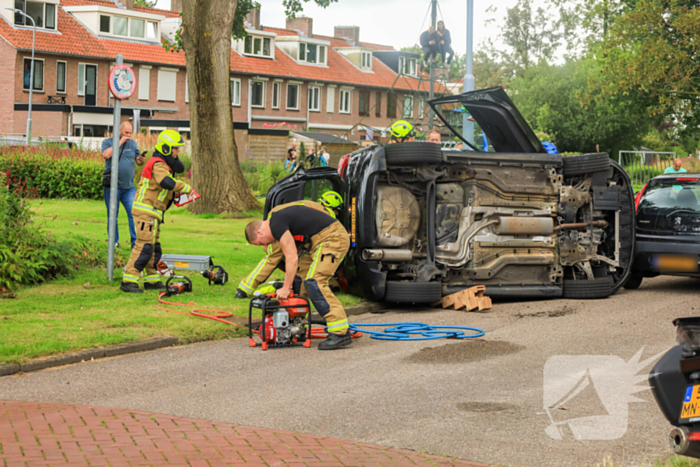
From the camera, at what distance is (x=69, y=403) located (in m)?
6.03

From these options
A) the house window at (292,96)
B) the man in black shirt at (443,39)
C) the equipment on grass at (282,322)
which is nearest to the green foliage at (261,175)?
the man in black shirt at (443,39)

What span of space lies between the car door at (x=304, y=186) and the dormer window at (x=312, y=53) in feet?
177

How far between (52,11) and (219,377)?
4695 cm

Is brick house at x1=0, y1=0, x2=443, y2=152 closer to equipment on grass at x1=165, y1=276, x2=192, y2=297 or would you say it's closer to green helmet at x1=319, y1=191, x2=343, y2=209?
equipment on grass at x1=165, y1=276, x2=192, y2=297

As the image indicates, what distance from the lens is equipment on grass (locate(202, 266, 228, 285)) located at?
11.0 meters

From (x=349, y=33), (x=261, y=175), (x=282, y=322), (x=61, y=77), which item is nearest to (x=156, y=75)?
(x=61, y=77)

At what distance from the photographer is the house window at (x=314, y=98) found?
62.5m

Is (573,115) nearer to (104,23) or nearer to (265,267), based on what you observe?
(104,23)

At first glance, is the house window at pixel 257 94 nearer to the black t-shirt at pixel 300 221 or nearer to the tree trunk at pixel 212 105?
the tree trunk at pixel 212 105

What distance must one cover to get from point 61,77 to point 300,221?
43.7 meters

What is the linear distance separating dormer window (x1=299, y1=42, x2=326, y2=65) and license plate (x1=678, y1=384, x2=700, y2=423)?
60463 millimetres

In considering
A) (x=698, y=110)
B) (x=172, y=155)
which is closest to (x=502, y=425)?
(x=172, y=155)

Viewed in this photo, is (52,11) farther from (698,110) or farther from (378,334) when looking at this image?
(378,334)

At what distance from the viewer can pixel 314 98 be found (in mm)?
62656
